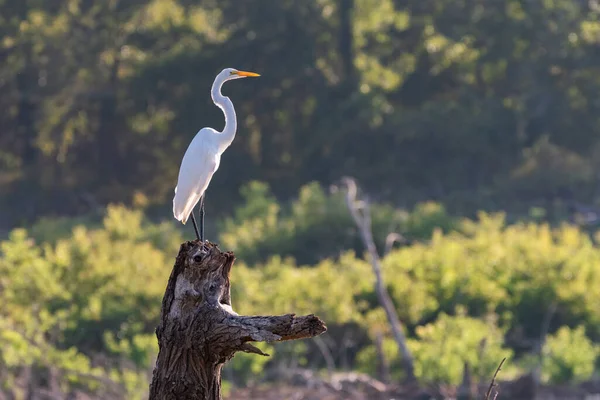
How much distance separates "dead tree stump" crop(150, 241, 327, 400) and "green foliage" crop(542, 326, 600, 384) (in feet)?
37.5

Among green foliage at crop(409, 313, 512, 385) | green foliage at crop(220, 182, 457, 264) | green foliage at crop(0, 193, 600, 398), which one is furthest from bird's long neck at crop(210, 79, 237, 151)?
green foliage at crop(220, 182, 457, 264)

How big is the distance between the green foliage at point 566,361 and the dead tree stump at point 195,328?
37.5ft

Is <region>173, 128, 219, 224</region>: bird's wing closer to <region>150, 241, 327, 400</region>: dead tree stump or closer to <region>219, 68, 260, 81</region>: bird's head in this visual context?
<region>219, 68, 260, 81</region>: bird's head

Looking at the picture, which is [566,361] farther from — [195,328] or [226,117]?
[195,328]

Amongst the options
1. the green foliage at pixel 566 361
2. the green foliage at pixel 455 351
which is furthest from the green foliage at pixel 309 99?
the green foliage at pixel 455 351

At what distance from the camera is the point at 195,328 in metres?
5.80

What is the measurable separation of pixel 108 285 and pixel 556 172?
53.8ft

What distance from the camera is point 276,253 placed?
999 inches

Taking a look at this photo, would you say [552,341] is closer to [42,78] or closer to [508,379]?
[508,379]

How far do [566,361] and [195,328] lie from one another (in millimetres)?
11593

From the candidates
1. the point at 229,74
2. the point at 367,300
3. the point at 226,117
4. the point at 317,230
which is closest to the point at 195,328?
the point at 226,117

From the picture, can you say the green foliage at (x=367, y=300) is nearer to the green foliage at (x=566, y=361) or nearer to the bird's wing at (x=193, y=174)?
the green foliage at (x=566, y=361)

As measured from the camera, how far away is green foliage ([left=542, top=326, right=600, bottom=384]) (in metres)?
16.8

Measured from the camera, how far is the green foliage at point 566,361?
661 inches
